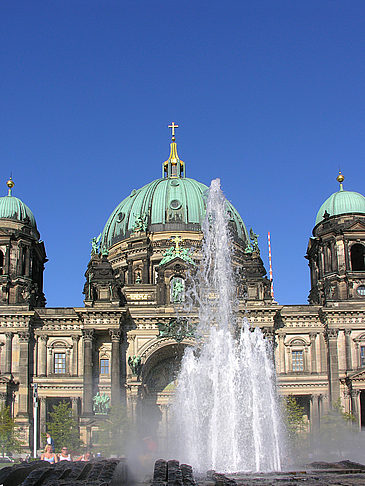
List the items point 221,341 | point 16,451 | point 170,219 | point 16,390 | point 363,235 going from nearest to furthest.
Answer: point 221,341 < point 16,451 < point 16,390 < point 363,235 < point 170,219

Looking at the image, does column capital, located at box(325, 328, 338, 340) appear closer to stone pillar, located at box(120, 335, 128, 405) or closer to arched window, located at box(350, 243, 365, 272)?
arched window, located at box(350, 243, 365, 272)

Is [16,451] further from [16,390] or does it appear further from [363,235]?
[363,235]

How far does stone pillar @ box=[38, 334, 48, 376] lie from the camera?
64562 mm

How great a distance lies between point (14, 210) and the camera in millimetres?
68688

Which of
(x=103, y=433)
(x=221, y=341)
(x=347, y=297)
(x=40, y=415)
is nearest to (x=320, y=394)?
(x=347, y=297)

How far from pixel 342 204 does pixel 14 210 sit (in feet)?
100.0

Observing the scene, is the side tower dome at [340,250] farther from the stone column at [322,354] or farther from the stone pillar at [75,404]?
the stone pillar at [75,404]

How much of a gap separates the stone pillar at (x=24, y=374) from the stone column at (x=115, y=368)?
7.33m

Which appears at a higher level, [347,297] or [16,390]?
[347,297]

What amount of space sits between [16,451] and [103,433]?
658cm

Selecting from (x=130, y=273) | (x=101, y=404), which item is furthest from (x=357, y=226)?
(x=101, y=404)

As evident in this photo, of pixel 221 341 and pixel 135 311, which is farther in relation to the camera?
pixel 135 311

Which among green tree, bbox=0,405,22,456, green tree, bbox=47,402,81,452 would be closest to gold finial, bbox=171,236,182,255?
green tree, bbox=47,402,81,452

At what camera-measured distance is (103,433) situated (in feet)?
188
